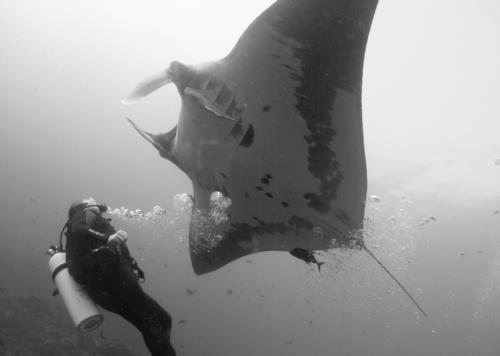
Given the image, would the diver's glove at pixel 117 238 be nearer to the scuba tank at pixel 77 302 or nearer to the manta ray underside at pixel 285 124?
the scuba tank at pixel 77 302

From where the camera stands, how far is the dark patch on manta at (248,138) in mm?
3002

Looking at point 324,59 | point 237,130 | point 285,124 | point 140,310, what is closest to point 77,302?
point 140,310

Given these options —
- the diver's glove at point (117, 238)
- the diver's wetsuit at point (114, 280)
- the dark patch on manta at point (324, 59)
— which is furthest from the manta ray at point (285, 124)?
the diver's wetsuit at point (114, 280)

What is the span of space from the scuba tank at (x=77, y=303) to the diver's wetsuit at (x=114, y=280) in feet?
0.42

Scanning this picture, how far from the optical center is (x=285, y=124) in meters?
2.90

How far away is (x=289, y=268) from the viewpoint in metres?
69.9

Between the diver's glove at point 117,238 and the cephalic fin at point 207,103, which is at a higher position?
the cephalic fin at point 207,103

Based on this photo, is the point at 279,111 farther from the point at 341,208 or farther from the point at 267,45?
the point at 341,208

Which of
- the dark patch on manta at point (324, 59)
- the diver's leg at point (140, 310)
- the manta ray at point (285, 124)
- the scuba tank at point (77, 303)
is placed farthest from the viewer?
the scuba tank at point (77, 303)

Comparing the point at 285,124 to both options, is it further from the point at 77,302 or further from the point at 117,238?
the point at 77,302

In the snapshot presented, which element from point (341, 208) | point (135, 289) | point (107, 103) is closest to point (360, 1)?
point (341, 208)

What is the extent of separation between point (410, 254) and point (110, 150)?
48.6 meters

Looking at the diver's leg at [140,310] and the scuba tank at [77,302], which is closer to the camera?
the diver's leg at [140,310]

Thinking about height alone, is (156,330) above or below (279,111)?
below
